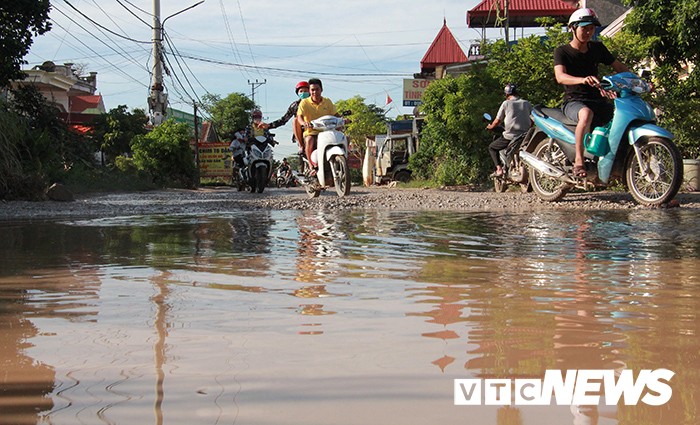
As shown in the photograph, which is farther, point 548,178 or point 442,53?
point 442,53

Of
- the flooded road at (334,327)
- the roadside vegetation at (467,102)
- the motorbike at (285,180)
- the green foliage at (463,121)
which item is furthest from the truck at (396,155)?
the flooded road at (334,327)

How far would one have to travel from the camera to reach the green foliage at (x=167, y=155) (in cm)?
2709

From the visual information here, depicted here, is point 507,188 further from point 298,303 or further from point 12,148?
point 298,303

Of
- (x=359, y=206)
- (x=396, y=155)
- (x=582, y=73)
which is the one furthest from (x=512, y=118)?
(x=396, y=155)

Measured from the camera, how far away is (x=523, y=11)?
4756 centimetres

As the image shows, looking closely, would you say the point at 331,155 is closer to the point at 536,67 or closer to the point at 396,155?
the point at 536,67

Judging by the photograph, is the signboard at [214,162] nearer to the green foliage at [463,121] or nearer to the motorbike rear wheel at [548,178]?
the green foliage at [463,121]

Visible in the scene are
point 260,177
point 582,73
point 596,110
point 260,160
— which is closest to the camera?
point 582,73

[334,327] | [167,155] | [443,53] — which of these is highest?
[443,53]

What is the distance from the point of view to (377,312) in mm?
2777

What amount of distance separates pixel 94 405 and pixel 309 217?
626cm

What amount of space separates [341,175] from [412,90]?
107ft

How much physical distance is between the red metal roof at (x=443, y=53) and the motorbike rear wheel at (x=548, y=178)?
45.4m

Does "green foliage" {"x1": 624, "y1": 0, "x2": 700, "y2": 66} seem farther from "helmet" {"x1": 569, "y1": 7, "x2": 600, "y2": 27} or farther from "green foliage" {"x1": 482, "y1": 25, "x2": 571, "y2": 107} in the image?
"helmet" {"x1": 569, "y1": 7, "x2": 600, "y2": 27}
